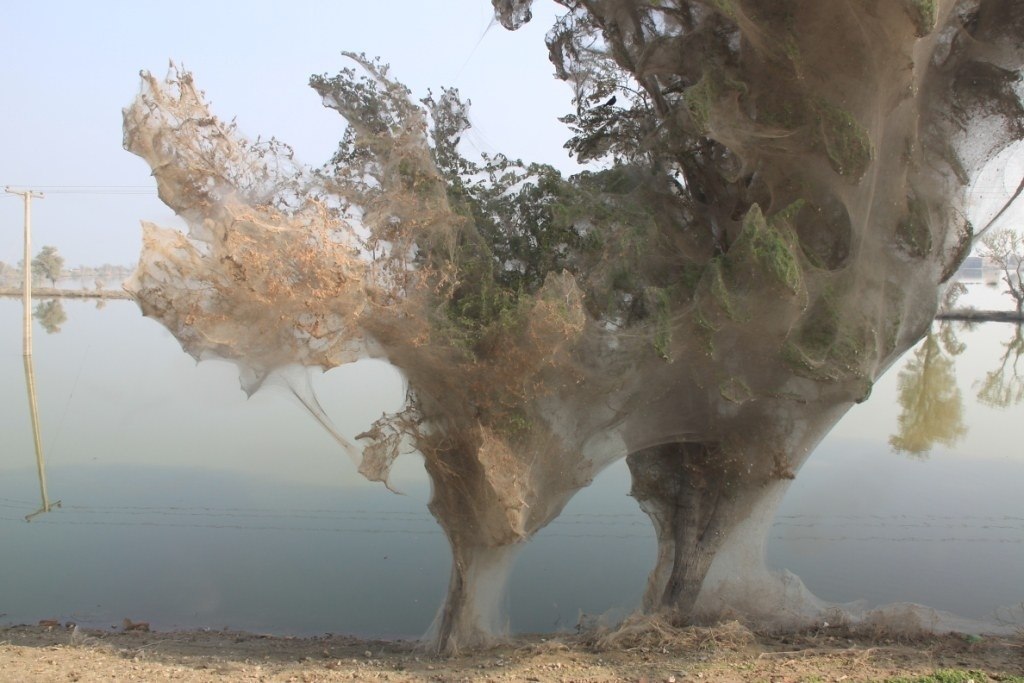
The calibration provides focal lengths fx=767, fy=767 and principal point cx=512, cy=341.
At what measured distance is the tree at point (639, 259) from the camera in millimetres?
5000

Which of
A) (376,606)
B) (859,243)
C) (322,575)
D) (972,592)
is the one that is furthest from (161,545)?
(972,592)

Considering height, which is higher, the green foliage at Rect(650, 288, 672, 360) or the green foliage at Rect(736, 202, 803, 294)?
the green foliage at Rect(736, 202, 803, 294)

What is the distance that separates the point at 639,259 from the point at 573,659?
9.89ft

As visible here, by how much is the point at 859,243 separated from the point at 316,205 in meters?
4.13

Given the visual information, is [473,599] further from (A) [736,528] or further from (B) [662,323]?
(B) [662,323]

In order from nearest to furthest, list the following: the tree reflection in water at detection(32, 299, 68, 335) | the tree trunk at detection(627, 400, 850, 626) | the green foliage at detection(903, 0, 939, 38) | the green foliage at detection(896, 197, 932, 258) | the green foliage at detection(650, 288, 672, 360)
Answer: the green foliage at detection(903, 0, 939, 38), the green foliage at detection(650, 288, 672, 360), the green foliage at detection(896, 197, 932, 258), the tree trunk at detection(627, 400, 850, 626), the tree reflection in water at detection(32, 299, 68, 335)

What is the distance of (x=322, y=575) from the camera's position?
890 centimetres

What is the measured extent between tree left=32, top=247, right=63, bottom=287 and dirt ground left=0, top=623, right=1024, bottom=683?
63.5 m

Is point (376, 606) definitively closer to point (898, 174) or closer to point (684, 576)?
point (684, 576)

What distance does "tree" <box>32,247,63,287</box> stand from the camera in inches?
2388

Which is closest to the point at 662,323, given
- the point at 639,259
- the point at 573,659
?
the point at 639,259

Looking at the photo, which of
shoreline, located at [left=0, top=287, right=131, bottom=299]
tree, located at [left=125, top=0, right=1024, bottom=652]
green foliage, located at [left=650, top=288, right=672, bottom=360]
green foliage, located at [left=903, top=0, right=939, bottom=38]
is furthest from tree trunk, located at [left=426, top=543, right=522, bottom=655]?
shoreline, located at [left=0, top=287, right=131, bottom=299]

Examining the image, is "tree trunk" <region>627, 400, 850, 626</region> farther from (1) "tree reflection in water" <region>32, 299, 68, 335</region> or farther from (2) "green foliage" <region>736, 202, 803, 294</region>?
(1) "tree reflection in water" <region>32, 299, 68, 335</region>

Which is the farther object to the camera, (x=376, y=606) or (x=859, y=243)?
(x=376, y=606)
